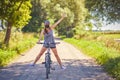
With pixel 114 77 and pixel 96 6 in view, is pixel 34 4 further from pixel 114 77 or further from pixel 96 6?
pixel 114 77

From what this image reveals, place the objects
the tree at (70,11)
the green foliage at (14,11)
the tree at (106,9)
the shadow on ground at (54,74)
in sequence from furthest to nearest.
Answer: the tree at (70,11), the green foliage at (14,11), the tree at (106,9), the shadow on ground at (54,74)

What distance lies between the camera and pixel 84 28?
6294cm

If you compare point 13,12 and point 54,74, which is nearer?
point 54,74

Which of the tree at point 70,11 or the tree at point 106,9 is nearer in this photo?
the tree at point 106,9

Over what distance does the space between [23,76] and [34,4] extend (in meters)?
63.1

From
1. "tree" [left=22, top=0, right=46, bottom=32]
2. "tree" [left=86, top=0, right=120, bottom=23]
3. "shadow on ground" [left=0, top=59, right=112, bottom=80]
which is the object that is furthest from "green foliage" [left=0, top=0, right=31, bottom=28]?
"tree" [left=22, top=0, right=46, bottom=32]

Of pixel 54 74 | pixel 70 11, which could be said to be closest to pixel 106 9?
pixel 54 74

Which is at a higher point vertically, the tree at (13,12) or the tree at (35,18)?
the tree at (13,12)

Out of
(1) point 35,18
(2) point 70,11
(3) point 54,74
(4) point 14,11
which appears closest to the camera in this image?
(3) point 54,74

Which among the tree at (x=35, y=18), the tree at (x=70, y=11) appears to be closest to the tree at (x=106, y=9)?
the tree at (x=70, y=11)

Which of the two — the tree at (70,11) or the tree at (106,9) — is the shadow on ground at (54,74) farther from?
the tree at (70,11)

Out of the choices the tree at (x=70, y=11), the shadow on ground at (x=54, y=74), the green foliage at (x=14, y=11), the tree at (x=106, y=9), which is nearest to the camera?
the shadow on ground at (x=54, y=74)

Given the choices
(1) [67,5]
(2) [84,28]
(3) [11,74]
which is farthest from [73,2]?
(3) [11,74]

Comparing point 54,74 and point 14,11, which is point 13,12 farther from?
point 54,74
